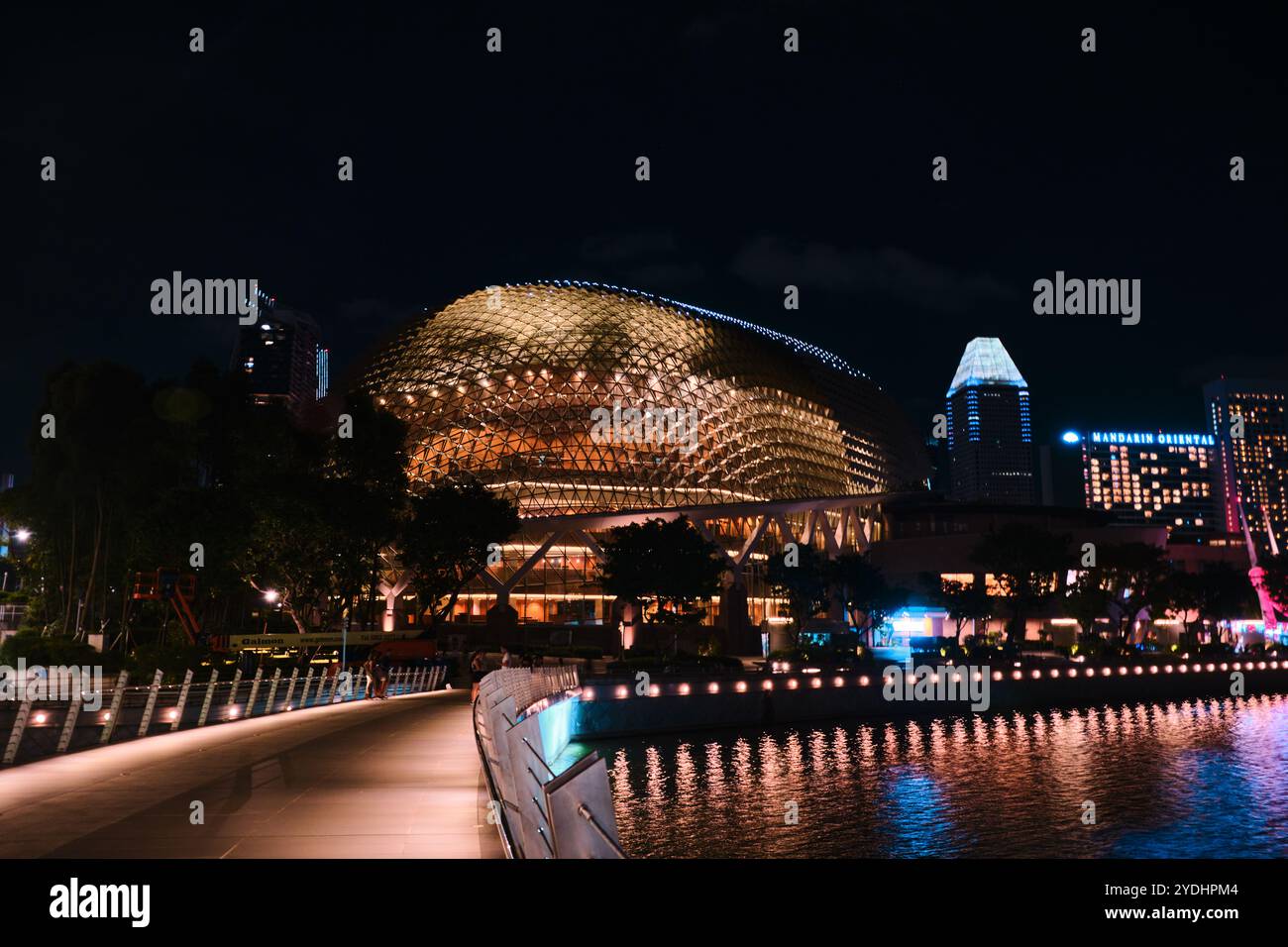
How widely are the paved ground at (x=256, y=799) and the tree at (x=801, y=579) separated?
56935mm

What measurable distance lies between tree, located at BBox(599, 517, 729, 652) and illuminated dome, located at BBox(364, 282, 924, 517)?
46.5 feet

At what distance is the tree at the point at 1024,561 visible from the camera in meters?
78.1

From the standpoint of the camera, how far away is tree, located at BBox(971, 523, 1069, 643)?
256ft

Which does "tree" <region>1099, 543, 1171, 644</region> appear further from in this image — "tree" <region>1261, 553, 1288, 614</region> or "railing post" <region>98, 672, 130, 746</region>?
"railing post" <region>98, 672, 130, 746</region>

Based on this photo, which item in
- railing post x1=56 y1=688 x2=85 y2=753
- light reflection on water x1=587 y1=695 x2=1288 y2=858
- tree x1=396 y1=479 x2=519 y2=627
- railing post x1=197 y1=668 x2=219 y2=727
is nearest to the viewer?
railing post x1=56 y1=688 x2=85 y2=753

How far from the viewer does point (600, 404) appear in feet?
305

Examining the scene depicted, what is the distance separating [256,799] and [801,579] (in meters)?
66.7

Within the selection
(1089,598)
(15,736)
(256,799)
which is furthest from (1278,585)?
(15,736)

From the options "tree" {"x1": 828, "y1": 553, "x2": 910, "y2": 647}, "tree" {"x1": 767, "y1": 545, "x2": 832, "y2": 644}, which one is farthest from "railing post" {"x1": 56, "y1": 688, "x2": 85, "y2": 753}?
"tree" {"x1": 828, "y1": 553, "x2": 910, "y2": 647}

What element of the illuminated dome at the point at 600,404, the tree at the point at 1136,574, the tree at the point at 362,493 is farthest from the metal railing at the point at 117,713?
the tree at the point at 1136,574

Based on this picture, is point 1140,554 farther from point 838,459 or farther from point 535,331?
point 535,331

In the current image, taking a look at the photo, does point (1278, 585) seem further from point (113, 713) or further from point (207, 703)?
point (113, 713)

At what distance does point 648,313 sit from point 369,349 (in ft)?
96.5

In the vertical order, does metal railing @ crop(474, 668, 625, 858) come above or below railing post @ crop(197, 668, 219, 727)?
above
